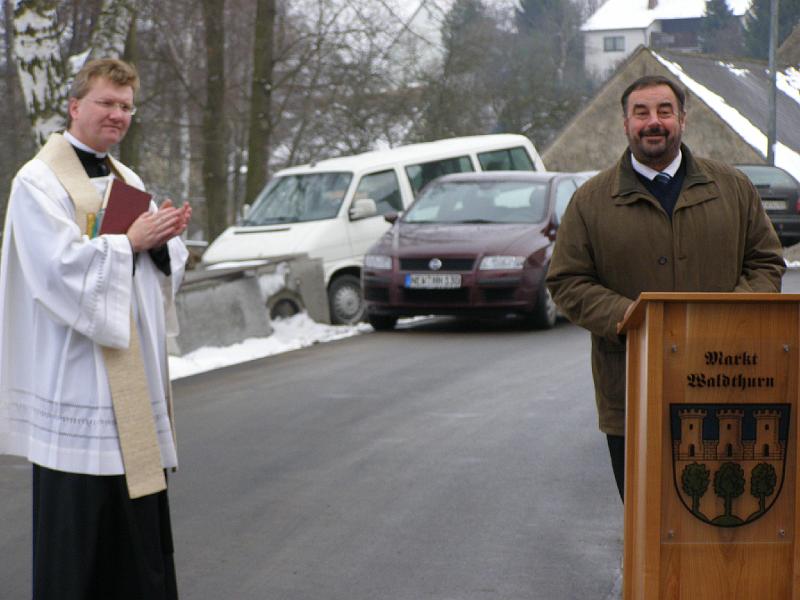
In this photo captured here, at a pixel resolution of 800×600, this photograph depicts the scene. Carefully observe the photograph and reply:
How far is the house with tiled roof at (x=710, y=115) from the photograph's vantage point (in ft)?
85.5

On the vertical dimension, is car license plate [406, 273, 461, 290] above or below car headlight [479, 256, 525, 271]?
below

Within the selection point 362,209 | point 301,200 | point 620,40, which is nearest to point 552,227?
point 362,209

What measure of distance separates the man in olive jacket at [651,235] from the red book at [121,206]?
4.39 feet

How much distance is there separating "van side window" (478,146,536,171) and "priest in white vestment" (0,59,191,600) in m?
16.7

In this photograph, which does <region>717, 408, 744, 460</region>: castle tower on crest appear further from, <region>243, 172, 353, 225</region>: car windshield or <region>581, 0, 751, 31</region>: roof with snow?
<region>581, 0, 751, 31</region>: roof with snow

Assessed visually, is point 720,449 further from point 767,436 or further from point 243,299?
point 243,299

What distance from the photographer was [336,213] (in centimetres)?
1791

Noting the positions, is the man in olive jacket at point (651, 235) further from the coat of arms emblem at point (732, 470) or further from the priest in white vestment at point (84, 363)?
the priest in white vestment at point (84, 363)

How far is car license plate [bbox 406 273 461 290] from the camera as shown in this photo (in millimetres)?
14977

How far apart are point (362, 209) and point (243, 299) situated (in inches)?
117

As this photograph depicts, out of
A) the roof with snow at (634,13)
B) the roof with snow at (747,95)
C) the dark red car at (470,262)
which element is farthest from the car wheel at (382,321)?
the roof with snow at (634,13)

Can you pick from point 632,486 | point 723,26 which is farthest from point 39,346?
point 723,26

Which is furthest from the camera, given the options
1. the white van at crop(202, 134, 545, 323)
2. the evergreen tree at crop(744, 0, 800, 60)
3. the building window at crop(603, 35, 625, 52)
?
the building window at crop(603, 35, 625, 52)

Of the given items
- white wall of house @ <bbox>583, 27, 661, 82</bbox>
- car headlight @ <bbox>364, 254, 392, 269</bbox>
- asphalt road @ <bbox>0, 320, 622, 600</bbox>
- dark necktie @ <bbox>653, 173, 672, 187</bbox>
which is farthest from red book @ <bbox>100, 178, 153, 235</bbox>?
white wall of house @ <bbox>583, 27, 661, 82</bbox>
